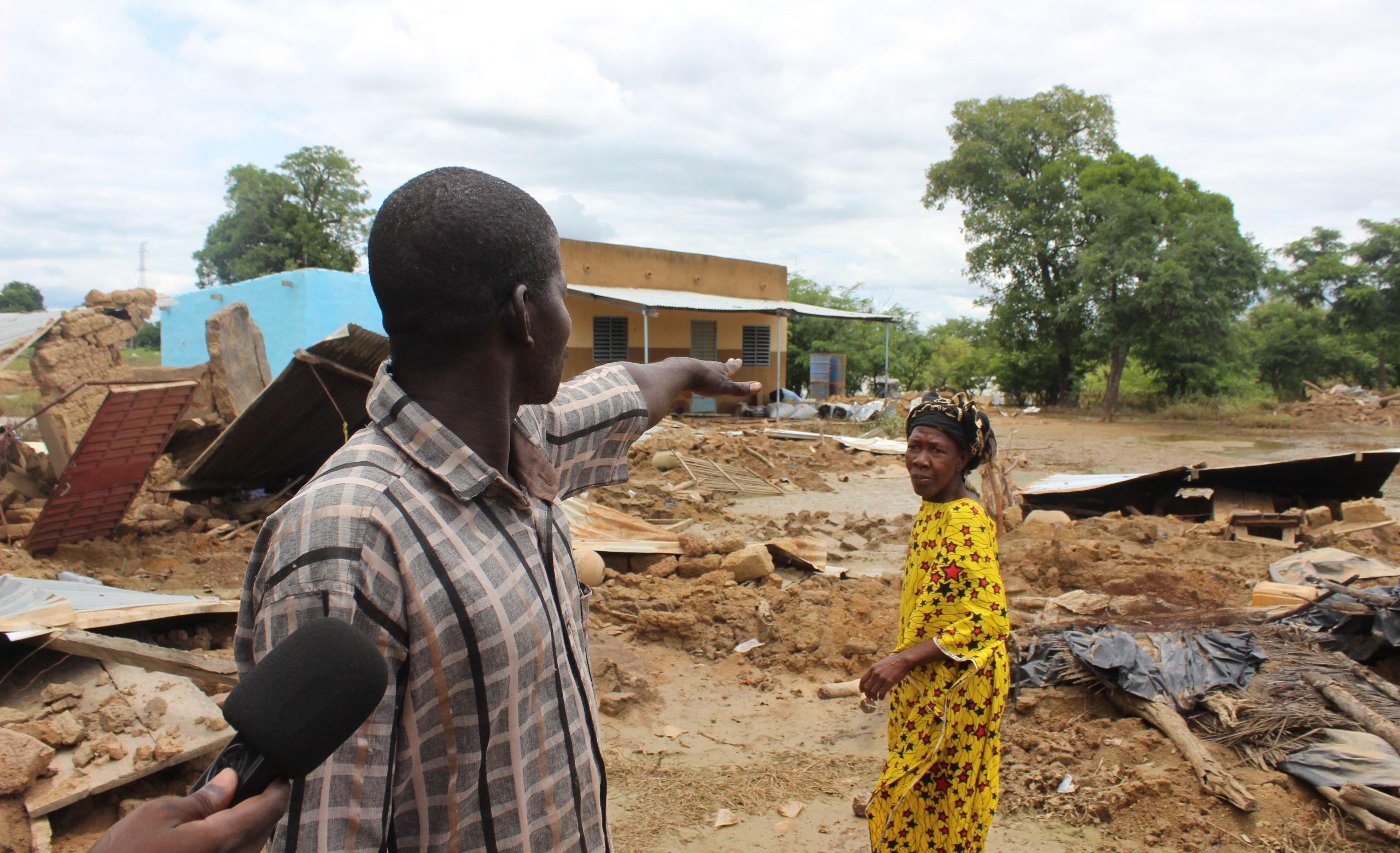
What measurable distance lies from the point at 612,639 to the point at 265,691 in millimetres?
5323

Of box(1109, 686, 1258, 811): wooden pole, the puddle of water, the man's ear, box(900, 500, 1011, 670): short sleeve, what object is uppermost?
the man's ear

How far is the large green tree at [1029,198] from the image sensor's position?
79.9ft

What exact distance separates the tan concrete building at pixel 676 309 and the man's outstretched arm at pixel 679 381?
15.9 metres


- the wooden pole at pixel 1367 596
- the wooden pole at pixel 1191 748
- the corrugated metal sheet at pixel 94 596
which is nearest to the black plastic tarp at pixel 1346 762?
the wooden pole at pixel 1191 748

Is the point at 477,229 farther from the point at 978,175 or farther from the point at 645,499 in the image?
the point at 978,175

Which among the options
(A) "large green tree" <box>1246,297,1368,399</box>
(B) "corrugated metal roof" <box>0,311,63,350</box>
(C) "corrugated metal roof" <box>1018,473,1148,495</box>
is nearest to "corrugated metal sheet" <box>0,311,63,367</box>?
(B) "corrugated metal roof" <box>0,311,63,350</box>

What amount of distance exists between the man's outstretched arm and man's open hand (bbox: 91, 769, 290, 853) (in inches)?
39.4

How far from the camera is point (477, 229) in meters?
1.06

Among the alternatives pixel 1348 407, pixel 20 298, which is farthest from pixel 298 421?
pixel 20 298

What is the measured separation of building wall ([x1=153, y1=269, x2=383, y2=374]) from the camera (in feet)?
59.3

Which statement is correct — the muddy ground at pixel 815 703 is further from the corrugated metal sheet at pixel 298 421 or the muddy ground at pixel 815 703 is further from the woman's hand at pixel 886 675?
the woman's hand at pixel 886 675

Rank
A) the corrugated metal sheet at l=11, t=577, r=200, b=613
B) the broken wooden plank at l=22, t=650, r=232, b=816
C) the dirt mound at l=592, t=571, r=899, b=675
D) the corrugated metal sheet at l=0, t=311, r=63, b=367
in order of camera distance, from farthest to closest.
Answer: the corrugated metal sheet at l=0, t=311, r=63, b=367 < the dirt mound at l=592, t=571, r=899, b=675 < the corrugated metal sheet at l=11, t=577, r=200, b=613 < the broken wooden plank at l=22, t=650, r=232, b=816

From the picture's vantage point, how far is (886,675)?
8.29 feet

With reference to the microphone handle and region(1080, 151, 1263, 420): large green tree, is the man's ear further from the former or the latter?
region(1080, 151, 1263, 420): large green tree
